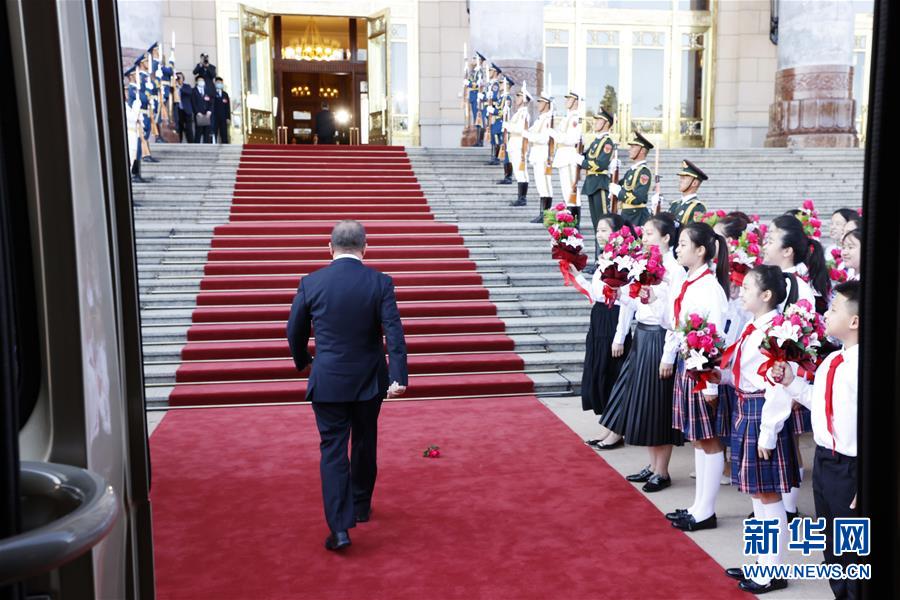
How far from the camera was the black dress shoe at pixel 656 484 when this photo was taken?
4.84 meters

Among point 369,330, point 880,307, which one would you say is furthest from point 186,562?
point 880,307

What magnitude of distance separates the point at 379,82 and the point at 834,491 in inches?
640

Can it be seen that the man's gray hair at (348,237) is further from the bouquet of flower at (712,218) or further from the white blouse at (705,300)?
the bouquet of flower at (712,218)

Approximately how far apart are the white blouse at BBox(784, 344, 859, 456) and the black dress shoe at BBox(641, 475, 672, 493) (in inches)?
71.8

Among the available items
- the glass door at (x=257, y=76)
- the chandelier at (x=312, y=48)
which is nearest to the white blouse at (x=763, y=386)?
the glass door at (x=257, y=76)

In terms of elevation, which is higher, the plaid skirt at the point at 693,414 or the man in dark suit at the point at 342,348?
the man in dark suit at the point at 342,348

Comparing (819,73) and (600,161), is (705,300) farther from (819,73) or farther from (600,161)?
(819,73)

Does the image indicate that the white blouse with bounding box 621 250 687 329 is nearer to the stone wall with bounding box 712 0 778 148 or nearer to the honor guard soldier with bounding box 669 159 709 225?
the honor guard soldier with bounding box 669 159 709 225

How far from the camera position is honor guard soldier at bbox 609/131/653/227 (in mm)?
8500

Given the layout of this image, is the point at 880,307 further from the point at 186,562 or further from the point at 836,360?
the point at 186,562

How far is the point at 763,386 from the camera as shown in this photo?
3.71m

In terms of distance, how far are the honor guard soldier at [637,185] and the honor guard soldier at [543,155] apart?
83.9 inches

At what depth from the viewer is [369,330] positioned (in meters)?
4.08

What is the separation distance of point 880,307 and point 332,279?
10.3ft
